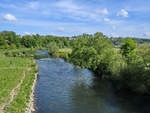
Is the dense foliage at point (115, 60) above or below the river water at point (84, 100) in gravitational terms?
above

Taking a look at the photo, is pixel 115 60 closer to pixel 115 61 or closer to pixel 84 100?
pixel 115 61

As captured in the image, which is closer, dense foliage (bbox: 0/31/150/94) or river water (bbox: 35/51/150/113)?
river water (bbox: 35/51/150/113)

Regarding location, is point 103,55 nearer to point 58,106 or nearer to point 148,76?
point 148,76

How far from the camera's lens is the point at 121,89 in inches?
973

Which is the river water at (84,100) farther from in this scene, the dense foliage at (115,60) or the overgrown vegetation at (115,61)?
the dense foliage at (115,60)

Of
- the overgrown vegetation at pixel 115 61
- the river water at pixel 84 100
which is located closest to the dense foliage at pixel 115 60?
the overgrown vegetation at pixel 115 61

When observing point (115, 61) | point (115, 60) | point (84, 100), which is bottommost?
point (84, 100)

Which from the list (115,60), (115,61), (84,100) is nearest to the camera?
(84,100)

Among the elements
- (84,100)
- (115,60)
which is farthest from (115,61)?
(84,100)

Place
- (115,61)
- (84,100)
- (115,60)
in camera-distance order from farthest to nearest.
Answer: (115,60)
(115,61)
(84,100)

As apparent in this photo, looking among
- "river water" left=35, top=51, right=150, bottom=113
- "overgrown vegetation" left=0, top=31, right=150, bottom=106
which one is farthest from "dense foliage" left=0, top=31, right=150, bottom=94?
"river water" left=35, top=51, right=150, bottom=113

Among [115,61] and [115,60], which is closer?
[115,61]

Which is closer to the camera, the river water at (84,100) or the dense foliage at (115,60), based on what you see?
the river water at (84,100)

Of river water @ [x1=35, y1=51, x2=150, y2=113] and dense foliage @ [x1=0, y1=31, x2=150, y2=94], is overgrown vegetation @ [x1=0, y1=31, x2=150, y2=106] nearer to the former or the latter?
dense foliage @ [x1=0, y1=31, x2=150, y2=94]
